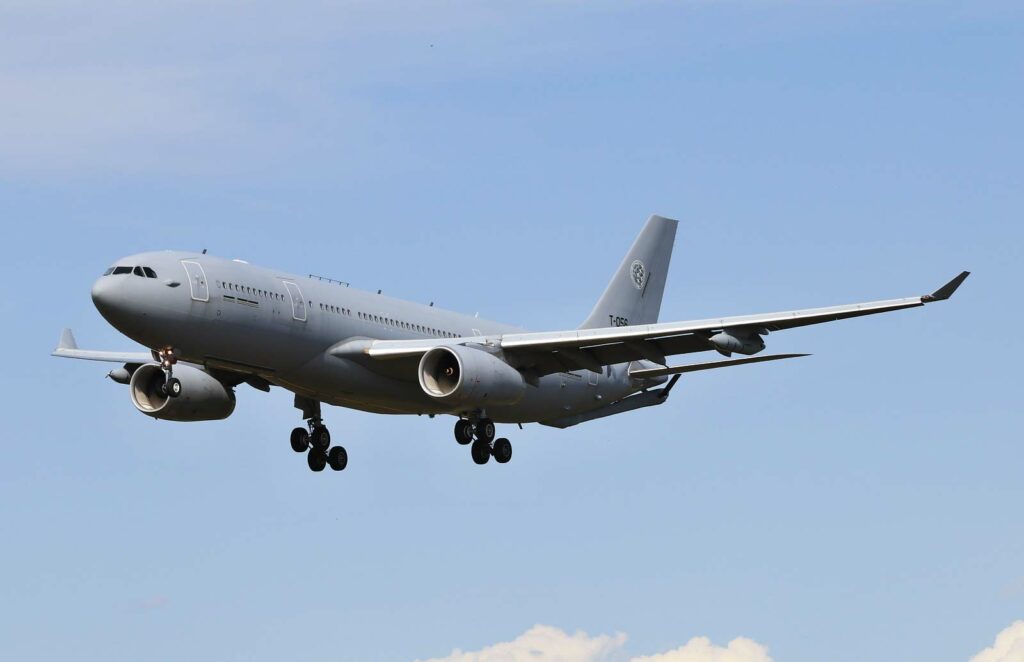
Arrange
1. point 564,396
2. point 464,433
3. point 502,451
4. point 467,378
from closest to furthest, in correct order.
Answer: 1. point 467,378
2. point 464,433
3. point 502,451
4. point 564,396

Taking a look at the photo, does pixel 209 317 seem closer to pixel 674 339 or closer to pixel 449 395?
pixel 449 395

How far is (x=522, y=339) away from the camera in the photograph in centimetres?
5022

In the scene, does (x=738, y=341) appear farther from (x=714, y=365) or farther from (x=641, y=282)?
(x=641, y=282)

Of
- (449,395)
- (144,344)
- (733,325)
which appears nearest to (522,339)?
(449,395)

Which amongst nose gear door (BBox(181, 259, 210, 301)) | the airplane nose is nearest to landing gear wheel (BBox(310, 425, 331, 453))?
nose gear door (BBox(181, 259, 210, 301))

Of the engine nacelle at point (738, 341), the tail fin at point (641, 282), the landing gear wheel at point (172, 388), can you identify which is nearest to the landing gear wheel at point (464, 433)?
the engine nacelle at point (738, 341)

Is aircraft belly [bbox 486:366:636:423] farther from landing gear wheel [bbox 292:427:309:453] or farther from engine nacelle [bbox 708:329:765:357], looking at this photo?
engine nacelle [bbox 708:329:765:357]

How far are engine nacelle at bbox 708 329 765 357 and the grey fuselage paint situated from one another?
6692 millimetres

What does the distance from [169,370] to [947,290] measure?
751 inches

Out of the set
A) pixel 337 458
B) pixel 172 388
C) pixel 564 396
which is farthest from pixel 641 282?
pixel 172 388

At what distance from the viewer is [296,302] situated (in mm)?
47625

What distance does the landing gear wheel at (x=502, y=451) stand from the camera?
2062 inches

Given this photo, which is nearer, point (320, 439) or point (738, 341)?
point (738, 341)

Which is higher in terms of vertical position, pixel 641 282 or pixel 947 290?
pixel 641 282
